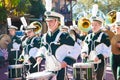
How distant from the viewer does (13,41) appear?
10062mm

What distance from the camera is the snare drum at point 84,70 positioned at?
715 centimetres

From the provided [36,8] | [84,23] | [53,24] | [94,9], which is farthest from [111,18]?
[36,8]

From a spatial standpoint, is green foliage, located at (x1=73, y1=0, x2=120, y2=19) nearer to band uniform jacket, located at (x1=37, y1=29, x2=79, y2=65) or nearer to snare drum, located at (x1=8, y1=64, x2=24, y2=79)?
snare drum, located at (x1=8, y1=64, x2=24, y2=79)

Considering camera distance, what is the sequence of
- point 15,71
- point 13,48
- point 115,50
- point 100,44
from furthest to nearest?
point 13,48 < point 15,71 < point 100,44 < point 115,50

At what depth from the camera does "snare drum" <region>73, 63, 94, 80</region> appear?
7147 millimetres

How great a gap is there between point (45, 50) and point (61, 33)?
1.26 feet

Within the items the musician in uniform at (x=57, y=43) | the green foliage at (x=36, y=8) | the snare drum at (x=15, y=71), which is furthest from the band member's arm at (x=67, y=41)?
the green foliage at (x=36, y=8)

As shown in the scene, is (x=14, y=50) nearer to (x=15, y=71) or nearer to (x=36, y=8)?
(x=15, y=71)

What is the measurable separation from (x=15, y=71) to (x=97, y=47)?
6.70 feet

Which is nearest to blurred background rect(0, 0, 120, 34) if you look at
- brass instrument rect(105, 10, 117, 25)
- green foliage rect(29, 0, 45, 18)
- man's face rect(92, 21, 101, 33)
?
green foliage rect(29, 0, 45, 18)

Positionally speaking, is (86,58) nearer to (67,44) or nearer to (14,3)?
(67,44)

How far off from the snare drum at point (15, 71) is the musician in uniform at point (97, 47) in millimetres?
1568

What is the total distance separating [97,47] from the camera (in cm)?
796

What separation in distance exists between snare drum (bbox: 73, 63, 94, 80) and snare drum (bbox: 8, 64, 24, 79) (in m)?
1.95
